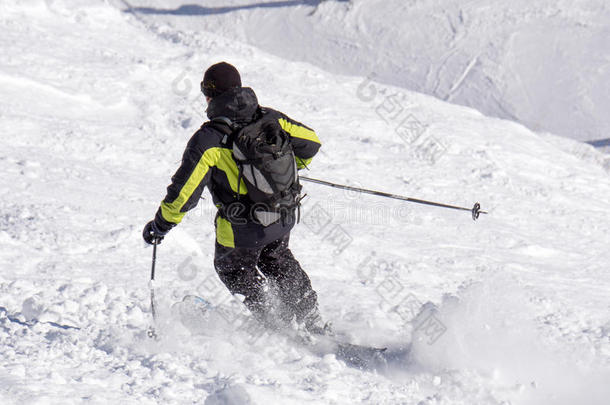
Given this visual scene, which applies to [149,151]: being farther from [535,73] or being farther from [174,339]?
[535,73]

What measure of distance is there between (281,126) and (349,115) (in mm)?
5509

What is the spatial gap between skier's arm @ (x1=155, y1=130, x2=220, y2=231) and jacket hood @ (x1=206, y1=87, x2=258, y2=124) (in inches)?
5.4

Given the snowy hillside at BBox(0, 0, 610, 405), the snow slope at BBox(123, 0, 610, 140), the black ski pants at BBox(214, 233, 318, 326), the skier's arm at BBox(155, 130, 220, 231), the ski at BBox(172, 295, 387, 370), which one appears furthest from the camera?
the snow slope at BBox(123, 0, 610, 140)

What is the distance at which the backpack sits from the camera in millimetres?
3078

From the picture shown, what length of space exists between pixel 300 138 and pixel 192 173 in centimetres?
69

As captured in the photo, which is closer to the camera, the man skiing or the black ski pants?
the man skiing

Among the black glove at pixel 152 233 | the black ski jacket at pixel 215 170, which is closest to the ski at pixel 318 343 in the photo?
the black glove at pixel 152 233

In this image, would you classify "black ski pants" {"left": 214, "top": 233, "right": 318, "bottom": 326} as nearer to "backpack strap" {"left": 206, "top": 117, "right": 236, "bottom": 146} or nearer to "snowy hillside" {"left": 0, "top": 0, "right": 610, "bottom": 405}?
"snowy hillside" {"left": 0, "top": 0, "right": 610, "bottom": 405}

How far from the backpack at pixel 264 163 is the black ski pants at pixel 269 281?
0.35 metres

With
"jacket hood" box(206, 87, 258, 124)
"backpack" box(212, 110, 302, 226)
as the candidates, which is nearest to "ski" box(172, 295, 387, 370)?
"backpack" box(212, 110, 302, 226)

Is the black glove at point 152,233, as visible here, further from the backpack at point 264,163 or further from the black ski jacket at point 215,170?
the backpack at point 264,163

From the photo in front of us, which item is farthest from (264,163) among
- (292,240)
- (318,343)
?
(292,240)

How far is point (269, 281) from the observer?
12.4 ft

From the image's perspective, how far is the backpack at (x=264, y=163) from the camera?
308 centimetres
